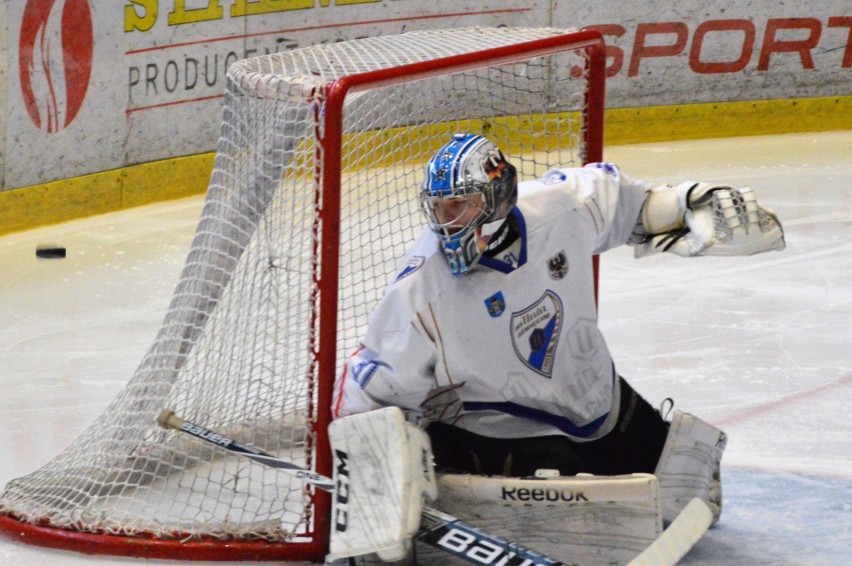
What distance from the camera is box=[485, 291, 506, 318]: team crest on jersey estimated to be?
3000 mm

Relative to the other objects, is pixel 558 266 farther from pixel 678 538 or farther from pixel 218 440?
pixel 218 440

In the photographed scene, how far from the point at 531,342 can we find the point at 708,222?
0.45 meters

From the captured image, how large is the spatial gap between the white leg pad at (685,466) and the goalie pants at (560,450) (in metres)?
0.07

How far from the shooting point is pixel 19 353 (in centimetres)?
474

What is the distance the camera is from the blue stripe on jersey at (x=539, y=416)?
10.1ft

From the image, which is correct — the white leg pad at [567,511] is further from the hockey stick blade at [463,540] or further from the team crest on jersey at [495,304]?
the team crest on jersey at [495,304]

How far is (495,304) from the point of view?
301 centimetres

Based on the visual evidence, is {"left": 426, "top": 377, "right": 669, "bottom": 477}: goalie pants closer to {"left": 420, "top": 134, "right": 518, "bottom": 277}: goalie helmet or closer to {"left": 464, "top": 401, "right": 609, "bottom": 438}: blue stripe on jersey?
{"left": 464, "top": 401, "right": 609, "bottom": 438}: blue stripe on jersey

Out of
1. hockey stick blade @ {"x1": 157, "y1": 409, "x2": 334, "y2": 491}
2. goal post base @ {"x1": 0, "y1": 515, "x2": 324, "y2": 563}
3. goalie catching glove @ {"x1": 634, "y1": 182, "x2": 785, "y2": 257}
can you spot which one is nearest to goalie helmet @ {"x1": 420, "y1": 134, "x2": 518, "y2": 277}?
goalie catching glove @ {"x1": 634, "y1": 182, "x2": 785, "y2": 257}

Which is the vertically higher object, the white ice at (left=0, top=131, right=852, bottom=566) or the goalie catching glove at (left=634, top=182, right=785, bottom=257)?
the goalie catching glove at (left=634, top=182, right=785, bottom=257)

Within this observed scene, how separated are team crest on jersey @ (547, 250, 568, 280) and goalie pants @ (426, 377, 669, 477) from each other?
1.13ft

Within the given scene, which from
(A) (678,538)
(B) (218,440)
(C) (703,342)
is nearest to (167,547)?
(B) (218,440)

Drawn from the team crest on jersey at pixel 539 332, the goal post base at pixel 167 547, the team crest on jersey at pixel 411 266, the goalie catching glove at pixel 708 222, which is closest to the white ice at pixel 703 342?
the goal post base at pixel 167 547

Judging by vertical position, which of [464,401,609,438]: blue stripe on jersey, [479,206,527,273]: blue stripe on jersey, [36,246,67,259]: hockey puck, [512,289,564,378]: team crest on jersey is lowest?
[36,246,67,259]: hockey puck
